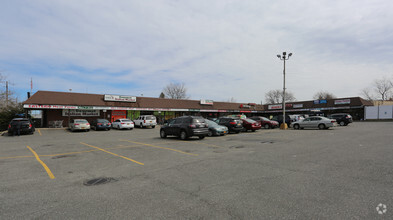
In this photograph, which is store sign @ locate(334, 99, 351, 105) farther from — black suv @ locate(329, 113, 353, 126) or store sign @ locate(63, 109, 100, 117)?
store sign @ locate(63, 109, 100, 117)

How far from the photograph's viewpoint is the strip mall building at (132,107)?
1109 inches

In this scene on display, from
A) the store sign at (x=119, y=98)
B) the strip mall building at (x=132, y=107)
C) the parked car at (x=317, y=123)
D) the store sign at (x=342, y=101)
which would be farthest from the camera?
the store sign at (x=342, y=101)

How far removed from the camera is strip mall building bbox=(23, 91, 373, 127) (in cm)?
2818

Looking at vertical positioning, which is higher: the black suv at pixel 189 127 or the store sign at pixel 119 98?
the store sign at pixel 119 98

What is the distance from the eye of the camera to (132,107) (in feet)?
109

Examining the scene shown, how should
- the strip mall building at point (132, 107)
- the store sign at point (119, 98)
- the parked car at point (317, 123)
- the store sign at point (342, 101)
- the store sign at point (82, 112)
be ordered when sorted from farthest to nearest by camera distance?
the store sign at point (342, 101) → the store sign at point (119, 98) → the store sign at point (82, 112) → the strip mall building at point (132, 107) → the parked car at point (317, 123)

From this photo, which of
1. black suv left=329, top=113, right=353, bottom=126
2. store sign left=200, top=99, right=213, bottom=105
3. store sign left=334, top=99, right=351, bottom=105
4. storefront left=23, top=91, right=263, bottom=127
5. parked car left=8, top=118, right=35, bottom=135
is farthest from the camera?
store sign left=200, top=99, right=213, bottom=105

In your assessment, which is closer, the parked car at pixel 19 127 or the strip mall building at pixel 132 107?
the parked car at pixel 19 127

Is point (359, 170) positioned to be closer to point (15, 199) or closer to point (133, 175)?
point (133, 175)

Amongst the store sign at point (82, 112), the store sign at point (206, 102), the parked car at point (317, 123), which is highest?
the store sign at point (206, 102)

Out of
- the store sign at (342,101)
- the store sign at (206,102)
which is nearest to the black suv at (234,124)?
the store sign at (206,102)

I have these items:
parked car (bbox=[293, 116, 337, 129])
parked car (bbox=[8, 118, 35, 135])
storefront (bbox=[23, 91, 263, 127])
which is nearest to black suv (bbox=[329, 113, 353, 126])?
parked car (bbox=[293, 116, 337, 129])

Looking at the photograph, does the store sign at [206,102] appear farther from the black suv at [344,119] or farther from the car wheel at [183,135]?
the car wheel at [183,135]

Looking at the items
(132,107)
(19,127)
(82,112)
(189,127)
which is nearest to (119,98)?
(132,107)
